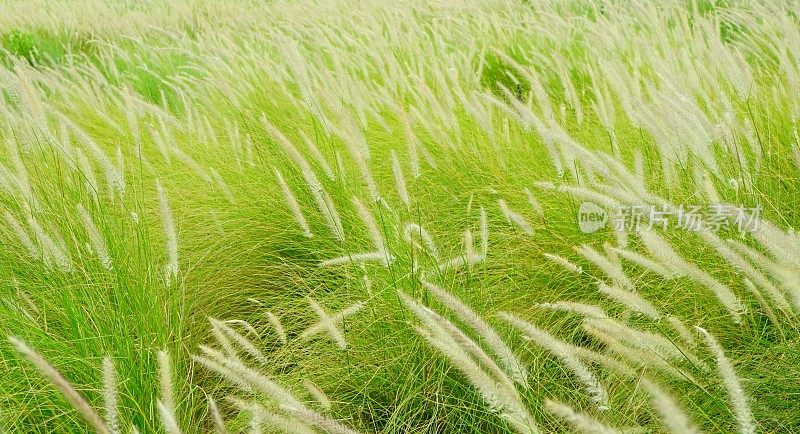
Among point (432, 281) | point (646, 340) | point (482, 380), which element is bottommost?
point (432, 281)

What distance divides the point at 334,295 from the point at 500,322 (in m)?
0.57

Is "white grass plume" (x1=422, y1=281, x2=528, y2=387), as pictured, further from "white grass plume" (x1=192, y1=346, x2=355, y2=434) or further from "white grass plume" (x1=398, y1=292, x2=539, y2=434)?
"white grass plume" (x1=192, y1=346, x2=355, y2=434)

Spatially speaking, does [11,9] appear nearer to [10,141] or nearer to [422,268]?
[10,141]

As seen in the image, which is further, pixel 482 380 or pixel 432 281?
pixel 432 281

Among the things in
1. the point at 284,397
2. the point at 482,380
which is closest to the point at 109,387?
the point at 284,397

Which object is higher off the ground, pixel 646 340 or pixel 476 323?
pixel 476 323

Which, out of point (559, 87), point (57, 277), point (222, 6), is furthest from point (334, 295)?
point (222, 6)

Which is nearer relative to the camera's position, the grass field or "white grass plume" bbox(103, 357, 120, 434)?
"white grass plume" bbox(103, 357, 120, 434)

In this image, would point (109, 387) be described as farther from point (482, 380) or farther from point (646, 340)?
point (646, 340)

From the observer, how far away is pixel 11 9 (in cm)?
1094

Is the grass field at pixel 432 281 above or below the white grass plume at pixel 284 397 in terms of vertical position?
below

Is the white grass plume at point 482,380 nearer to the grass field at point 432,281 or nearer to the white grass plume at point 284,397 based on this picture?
the grass field at point 432,281

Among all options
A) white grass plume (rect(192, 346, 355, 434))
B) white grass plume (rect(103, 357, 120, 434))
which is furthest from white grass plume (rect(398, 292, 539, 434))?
white grass plume (rect(103, 357, 120, 434))

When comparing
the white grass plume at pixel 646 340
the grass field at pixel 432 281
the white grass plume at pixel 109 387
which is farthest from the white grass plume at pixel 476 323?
the white grass plume at pixel 109 387
